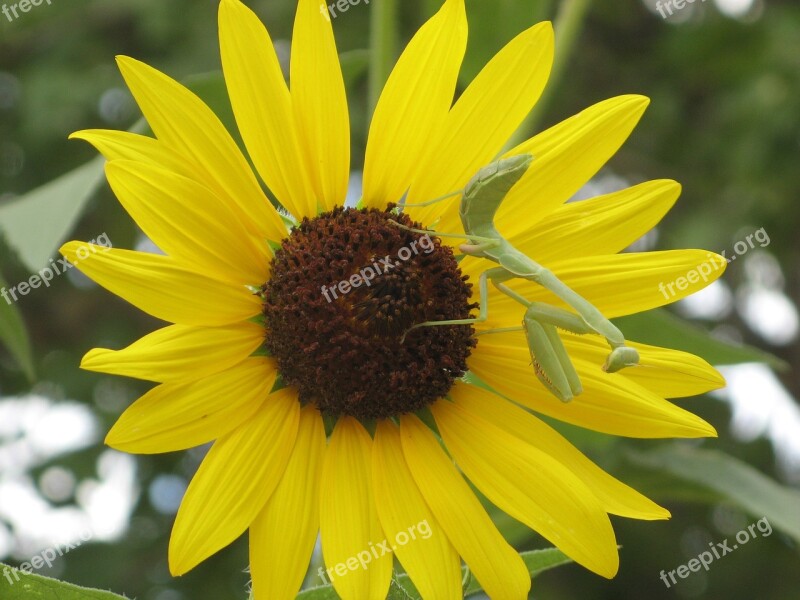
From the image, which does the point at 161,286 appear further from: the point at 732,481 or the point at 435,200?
the point at 732,481

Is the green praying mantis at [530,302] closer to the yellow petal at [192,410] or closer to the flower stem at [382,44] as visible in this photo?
the yellow petal at [192,410]

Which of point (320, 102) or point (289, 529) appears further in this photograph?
point (320, 102)

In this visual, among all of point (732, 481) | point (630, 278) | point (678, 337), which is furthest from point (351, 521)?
point (732, 481)

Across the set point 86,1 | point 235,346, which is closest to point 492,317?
point 235,346

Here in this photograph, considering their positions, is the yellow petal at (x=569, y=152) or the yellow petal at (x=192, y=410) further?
the yellow petal at (x=569, y=152)

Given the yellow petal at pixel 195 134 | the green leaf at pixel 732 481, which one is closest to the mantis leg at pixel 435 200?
the yellow petal at pixel 195 134

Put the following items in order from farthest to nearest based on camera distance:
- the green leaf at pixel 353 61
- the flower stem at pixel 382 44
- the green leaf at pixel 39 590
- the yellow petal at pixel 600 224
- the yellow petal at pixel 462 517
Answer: the green leaf at pixel 353 61 < the flower stem at pixel 382 44 < the yellow petal at pixel 600 224 < the yellow petal at pixel 462 517 < the green leaf at pixel 39 590
